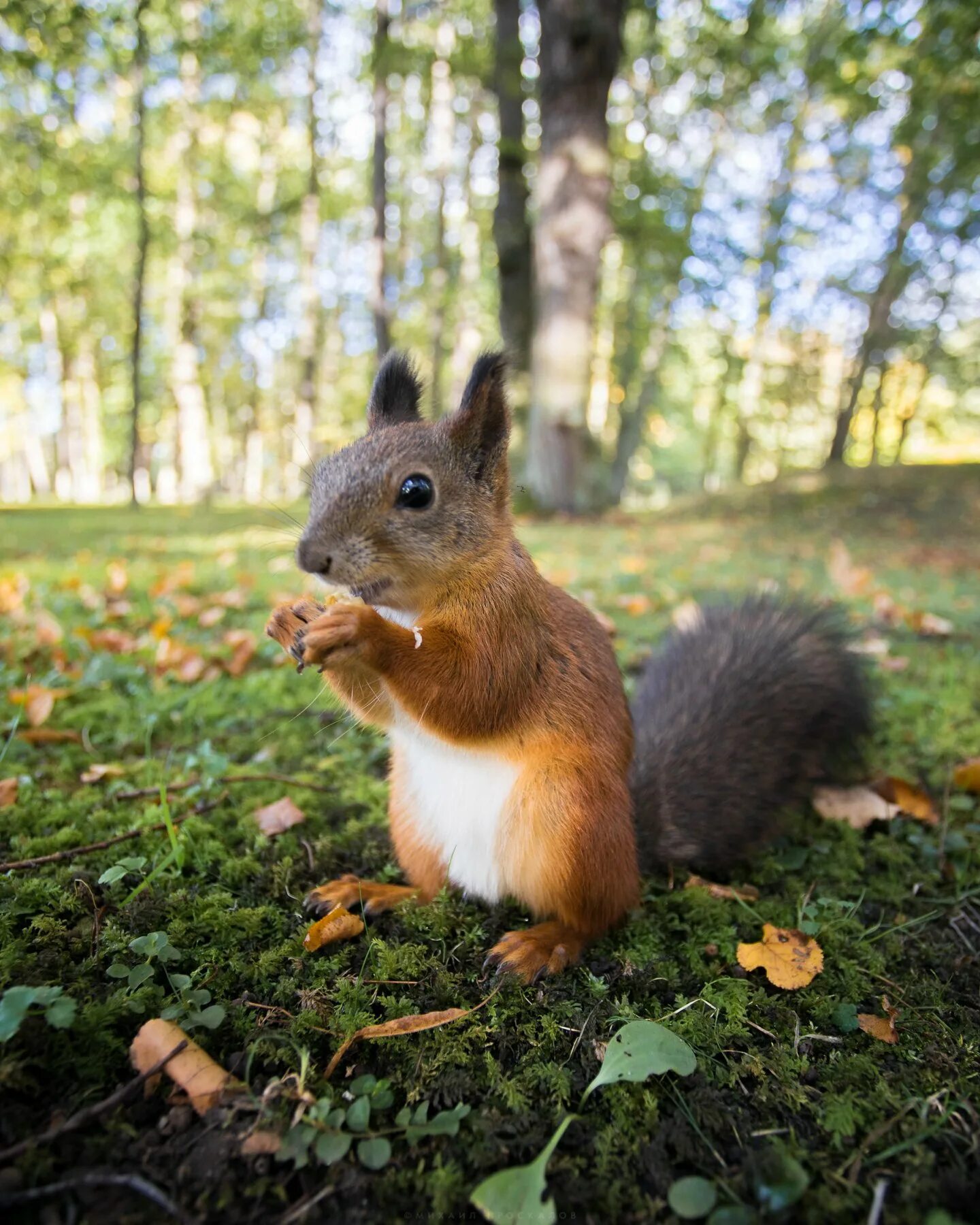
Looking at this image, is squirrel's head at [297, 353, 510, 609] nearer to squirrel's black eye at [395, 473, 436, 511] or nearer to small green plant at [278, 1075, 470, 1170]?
squirrel's black eye at [395, 473, 436, 511]

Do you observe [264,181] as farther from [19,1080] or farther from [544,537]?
[19,1080]

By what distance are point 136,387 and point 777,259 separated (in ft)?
39.9

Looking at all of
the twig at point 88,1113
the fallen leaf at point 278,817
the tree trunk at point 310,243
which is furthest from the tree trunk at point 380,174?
the twig at point 88,1113

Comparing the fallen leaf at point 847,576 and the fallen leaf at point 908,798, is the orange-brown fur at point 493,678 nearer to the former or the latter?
the fallen leaf at point 908,798

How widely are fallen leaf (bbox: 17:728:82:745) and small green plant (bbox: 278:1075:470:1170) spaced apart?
5.28ft

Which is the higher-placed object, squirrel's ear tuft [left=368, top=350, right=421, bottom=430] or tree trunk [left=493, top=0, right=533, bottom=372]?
tree trunk [left=493, top=0, right=533, bottom=372]

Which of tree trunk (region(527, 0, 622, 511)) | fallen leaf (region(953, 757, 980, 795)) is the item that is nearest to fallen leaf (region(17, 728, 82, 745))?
fallen leaf (region(953, 757, 980, 795))

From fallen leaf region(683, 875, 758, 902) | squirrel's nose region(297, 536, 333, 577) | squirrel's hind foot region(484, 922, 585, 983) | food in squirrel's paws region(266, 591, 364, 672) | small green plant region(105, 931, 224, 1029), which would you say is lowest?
fallen leaf region(683, 875, 758, 902)

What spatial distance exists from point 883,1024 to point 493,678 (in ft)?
2.99

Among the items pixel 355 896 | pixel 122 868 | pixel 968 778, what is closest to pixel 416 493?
pixel 355 896

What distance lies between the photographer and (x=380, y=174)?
9500mm

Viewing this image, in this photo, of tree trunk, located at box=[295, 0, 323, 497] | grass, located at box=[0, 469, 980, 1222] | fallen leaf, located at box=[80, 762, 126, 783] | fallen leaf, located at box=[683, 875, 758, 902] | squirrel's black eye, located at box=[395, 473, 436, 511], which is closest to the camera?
grass, located at box=[0, 469, 980, 1222]

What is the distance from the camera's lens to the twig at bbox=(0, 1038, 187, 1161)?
84 cm

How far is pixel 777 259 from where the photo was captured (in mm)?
13852
